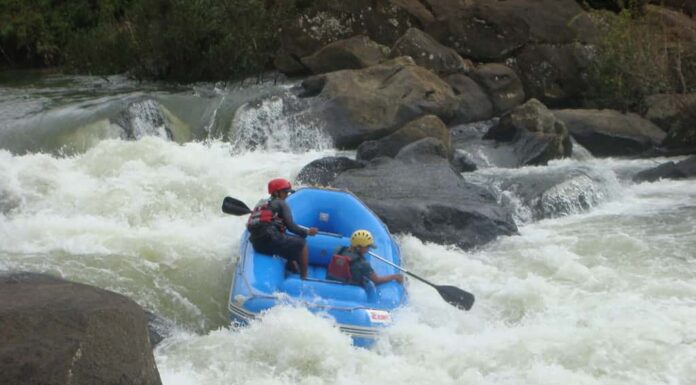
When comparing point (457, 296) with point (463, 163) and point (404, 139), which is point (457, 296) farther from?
point (463, 163)

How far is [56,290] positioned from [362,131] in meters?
7.72

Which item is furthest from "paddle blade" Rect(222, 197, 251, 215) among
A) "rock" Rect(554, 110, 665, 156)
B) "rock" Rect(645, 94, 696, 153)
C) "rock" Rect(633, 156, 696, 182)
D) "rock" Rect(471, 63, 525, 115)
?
"rock" Rect(645, 94, 696, 153)

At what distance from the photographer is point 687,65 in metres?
14.0

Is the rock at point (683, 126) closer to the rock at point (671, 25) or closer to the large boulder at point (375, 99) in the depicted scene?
the rock at point (671, 25)

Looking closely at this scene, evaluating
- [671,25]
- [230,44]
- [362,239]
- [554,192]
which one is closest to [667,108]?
[671,25]

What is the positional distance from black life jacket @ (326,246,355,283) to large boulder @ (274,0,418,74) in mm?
8899

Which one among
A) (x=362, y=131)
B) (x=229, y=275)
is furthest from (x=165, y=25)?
(x=229, y=275)

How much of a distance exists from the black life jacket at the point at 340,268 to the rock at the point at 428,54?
7.64 metres

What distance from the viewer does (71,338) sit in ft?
13.6

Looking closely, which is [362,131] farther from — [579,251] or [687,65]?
[687,65]

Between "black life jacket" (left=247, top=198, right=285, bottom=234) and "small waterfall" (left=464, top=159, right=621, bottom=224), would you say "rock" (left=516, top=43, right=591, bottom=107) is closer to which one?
"small waterfall" (left=464, top=159, right=621, bottom=224)

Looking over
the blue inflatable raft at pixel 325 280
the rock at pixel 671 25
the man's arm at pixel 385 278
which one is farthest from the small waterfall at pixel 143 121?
the rock at pixel 671 25

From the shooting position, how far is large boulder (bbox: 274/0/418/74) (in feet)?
50.8

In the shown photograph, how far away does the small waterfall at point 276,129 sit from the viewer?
39.7 feet
